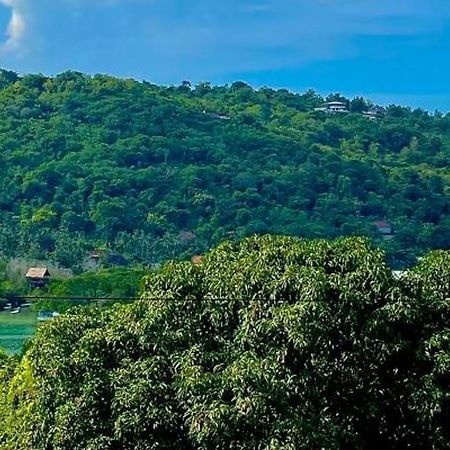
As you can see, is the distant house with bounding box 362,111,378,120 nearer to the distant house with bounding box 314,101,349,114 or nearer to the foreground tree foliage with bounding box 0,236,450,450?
the distant house with bounding box 314,101,349,114

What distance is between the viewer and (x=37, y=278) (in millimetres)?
49781

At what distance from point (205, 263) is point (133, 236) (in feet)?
158

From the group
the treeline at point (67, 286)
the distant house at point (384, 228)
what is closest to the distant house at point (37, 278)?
the treeline at point (67, 286)

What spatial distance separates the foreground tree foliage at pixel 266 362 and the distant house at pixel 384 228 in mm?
53898

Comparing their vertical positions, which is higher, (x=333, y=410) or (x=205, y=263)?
(x=205, y=263)

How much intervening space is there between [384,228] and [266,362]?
187ft

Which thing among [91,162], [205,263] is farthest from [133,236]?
[205,263]

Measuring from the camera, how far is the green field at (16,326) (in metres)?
44.2

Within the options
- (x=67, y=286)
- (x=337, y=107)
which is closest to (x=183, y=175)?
(x=67, y=286)

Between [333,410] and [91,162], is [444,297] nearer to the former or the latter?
[333,410]

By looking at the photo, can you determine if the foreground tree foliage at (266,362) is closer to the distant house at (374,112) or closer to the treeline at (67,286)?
the treeline at (67,286)

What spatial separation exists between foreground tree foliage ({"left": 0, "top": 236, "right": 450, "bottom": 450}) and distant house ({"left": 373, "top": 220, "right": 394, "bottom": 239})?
5390cm

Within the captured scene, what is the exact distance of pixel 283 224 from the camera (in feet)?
209

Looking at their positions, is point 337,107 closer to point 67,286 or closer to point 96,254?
point 96,254
